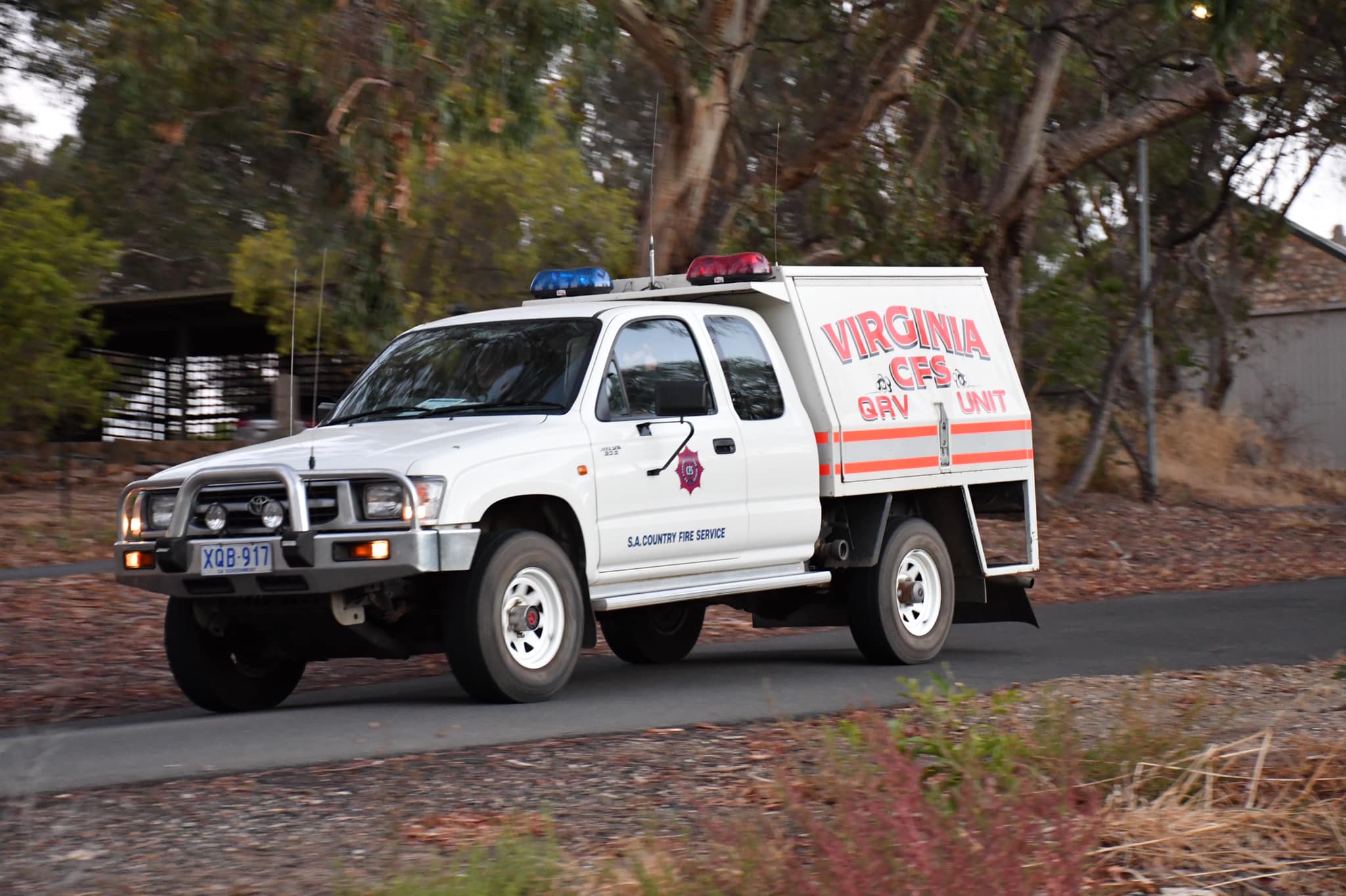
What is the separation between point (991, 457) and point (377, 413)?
420 cm

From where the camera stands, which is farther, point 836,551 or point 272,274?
point 272,274

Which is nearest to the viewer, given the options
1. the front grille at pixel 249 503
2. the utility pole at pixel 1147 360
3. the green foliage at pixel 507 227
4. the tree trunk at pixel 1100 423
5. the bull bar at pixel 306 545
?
the bull bar at pixel 306 545

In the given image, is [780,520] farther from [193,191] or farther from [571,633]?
[193,191]

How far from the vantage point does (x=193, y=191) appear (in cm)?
2775

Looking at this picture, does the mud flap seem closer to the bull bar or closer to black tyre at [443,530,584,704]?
black tyre at [443,530,584,704]

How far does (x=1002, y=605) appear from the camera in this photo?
11.8 metres

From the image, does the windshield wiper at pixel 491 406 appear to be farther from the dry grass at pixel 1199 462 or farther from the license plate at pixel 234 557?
the dry grass at pixel 1199 462

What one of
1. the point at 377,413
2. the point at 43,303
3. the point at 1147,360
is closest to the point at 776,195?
the point at 377,413

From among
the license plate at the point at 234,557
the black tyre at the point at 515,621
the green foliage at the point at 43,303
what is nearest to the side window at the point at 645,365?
the black tyre at the point at 515,621

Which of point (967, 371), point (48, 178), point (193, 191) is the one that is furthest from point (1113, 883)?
point (48, 178)

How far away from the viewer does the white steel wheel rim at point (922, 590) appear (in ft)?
35.2

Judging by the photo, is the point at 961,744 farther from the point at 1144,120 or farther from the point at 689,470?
the point at 1144,120

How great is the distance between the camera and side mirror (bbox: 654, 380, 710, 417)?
9.03 meters

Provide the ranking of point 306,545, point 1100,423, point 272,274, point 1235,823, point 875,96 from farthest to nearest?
point 272,274 < point 1100,423 < point 875,96 < point 306,545 < point 1235,823
